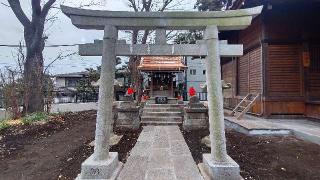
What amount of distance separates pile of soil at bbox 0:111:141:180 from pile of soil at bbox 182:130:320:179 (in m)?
2.71

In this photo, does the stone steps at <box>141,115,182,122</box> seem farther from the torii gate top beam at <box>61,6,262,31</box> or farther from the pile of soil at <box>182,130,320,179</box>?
the torii gate top beam at <box>61,6,262,31</box>

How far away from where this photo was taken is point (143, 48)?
19.7ft

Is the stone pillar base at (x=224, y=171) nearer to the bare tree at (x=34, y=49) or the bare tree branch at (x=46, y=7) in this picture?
the bare tree at (x=34, y=49)

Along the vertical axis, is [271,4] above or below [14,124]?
above

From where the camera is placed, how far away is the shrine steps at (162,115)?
43.4 feet

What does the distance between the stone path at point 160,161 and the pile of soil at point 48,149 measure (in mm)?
419

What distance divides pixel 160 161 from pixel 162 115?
24.1 feet

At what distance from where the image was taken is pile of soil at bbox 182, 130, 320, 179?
5.74 metres

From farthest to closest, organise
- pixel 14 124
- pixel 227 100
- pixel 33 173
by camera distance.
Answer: pixel 227 100
pixel 14 124
pixel 33 173

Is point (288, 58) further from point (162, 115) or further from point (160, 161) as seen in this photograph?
point (160, 161)

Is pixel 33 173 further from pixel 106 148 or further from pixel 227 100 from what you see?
pixel 227 100

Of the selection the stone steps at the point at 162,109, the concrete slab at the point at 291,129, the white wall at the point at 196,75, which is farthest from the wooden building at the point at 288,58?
the white wall at the point at 196,75

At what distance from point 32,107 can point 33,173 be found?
873cm

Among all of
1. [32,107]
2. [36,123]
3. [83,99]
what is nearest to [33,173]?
[36,123]
